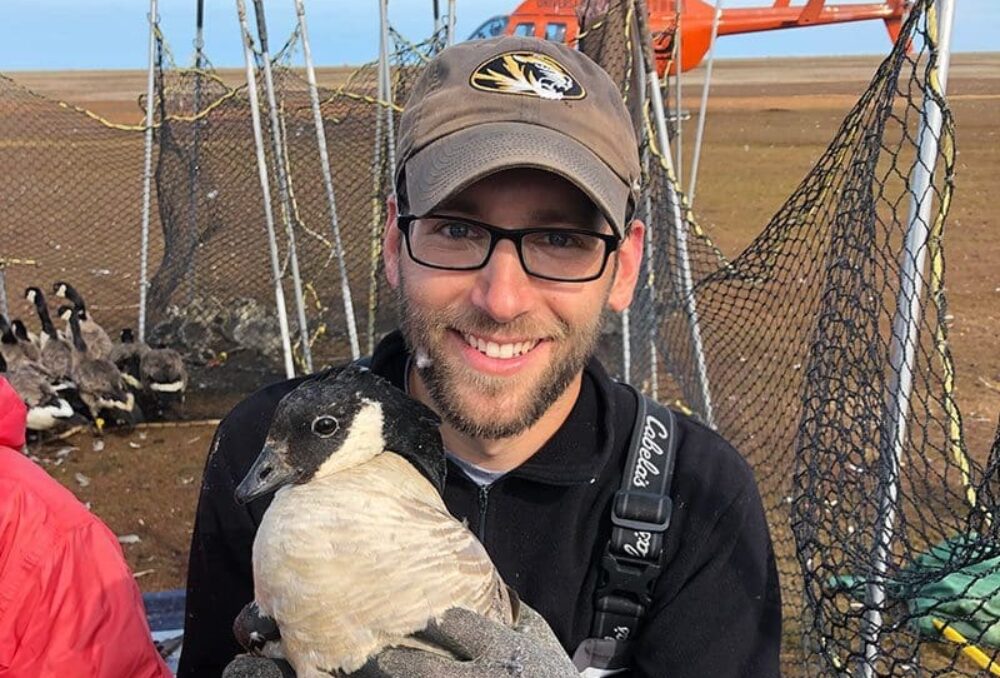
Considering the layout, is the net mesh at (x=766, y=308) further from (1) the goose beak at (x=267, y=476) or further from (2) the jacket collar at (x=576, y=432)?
(1) the goose beak at (x=267, y=476)

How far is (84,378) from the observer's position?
9273 millimetres

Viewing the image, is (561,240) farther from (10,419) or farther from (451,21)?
(451,21)

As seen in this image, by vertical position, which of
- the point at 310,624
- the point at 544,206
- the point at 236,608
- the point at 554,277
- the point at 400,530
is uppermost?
the point at 544,206

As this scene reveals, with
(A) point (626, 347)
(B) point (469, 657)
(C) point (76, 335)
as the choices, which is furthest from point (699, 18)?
(B) point (469, 657)

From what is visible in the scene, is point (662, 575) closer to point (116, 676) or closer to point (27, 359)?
point (116, 676)

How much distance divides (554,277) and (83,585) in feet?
6.15

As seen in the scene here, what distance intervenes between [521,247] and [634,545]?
810 millimetres

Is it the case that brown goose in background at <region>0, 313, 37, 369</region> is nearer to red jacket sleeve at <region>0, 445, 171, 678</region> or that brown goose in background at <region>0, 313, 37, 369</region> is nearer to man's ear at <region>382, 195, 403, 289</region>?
red jacket sleeve at <region>0, 445, 171, 678</region>

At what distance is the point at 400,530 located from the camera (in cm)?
169

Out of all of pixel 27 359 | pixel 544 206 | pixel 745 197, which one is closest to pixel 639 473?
pixel 544 206

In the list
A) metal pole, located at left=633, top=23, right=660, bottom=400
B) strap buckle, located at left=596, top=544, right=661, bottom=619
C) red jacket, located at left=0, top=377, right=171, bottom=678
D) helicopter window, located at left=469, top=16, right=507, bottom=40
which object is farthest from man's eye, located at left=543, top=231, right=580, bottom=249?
helicopter window, located at left=469, top=16, right=507, bottom=40

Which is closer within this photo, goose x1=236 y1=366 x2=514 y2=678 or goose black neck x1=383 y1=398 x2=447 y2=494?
goose x1=236 y1=366 x2=514 y2=678

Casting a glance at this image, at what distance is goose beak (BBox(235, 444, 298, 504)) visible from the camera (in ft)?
5.68

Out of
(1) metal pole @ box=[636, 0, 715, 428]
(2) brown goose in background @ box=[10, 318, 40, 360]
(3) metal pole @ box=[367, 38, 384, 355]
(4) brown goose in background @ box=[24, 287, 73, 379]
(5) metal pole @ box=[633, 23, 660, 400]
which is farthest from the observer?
(2) brown goose in background @ box=[10, 318, 40, 360]
